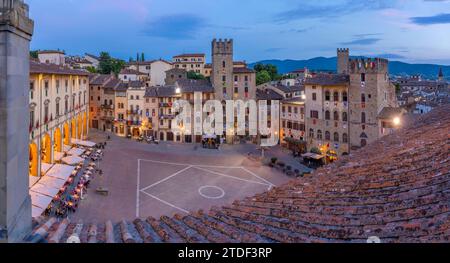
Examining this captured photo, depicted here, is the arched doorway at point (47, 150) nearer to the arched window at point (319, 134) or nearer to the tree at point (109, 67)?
the arched window at point (319, 134)

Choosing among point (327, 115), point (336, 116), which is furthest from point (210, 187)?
point (327, 115)

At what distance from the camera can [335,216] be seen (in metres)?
6.99

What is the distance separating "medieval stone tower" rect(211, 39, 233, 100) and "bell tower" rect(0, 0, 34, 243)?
207 feet

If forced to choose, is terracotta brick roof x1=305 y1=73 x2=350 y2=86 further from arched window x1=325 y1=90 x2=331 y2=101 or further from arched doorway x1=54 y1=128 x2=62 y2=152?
arched doorway x1=54 y1=128 x2=62 y2=152

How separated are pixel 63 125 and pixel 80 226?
4157 centimetres

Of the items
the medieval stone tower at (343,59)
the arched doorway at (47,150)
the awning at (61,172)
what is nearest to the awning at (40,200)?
the awning at (61,172)

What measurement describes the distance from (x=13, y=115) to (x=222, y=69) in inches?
2572

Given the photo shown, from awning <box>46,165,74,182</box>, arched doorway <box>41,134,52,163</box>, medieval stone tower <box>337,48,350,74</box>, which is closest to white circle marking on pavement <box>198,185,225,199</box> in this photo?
awning <box>46,165,74,182</box>

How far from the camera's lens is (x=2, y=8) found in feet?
17.0

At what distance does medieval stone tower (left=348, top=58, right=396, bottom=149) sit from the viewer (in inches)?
1935

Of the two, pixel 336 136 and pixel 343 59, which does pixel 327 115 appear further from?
pixel 343 59

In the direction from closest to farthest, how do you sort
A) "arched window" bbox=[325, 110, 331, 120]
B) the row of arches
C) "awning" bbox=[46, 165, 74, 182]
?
1. "awning" bbox=[46, 165, 74, 182]
2. the row of arches
3. "arched window" bbox=[325, 110, 331, 120]

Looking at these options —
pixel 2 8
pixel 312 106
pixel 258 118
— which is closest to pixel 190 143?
pixel 258 118
